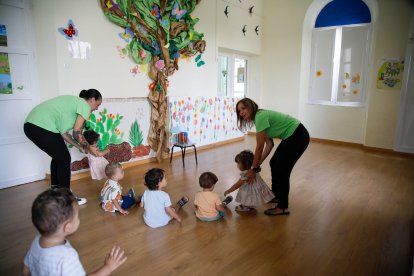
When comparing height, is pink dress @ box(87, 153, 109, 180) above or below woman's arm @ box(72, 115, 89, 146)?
below

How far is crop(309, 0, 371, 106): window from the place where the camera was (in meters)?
5.77

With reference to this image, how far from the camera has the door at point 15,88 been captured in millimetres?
3248

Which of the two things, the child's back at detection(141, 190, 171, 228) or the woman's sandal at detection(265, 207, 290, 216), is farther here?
the woman's sandal at detection(265, 207, 290, 216)

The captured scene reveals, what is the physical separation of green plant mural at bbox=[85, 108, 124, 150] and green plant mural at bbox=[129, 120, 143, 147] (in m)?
0.17

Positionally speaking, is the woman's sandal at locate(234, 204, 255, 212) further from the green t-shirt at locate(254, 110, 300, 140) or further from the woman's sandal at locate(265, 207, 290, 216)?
the green t-shirt at locate(254, 110, 300, 140)

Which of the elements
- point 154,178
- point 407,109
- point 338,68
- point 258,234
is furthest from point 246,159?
point 338,68

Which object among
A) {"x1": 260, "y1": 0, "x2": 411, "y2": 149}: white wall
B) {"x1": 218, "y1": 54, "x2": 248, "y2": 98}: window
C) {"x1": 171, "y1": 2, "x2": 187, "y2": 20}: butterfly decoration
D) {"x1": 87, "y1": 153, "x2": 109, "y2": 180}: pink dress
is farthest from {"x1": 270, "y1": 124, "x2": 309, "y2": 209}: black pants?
{"x1": 218, "y1": 54, "x2": 248, "y2": 98}: window

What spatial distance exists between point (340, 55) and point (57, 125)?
559cm

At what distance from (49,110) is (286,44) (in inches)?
215

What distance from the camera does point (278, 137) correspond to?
8.66ft

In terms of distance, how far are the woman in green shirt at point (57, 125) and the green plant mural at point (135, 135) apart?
1.53 m

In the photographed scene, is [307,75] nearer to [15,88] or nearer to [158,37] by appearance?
[158,37]

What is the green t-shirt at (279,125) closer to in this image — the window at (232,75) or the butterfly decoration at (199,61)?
the butterfly decoration at (199,61)

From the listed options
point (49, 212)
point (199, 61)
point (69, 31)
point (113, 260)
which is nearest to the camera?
point (49, 212)
